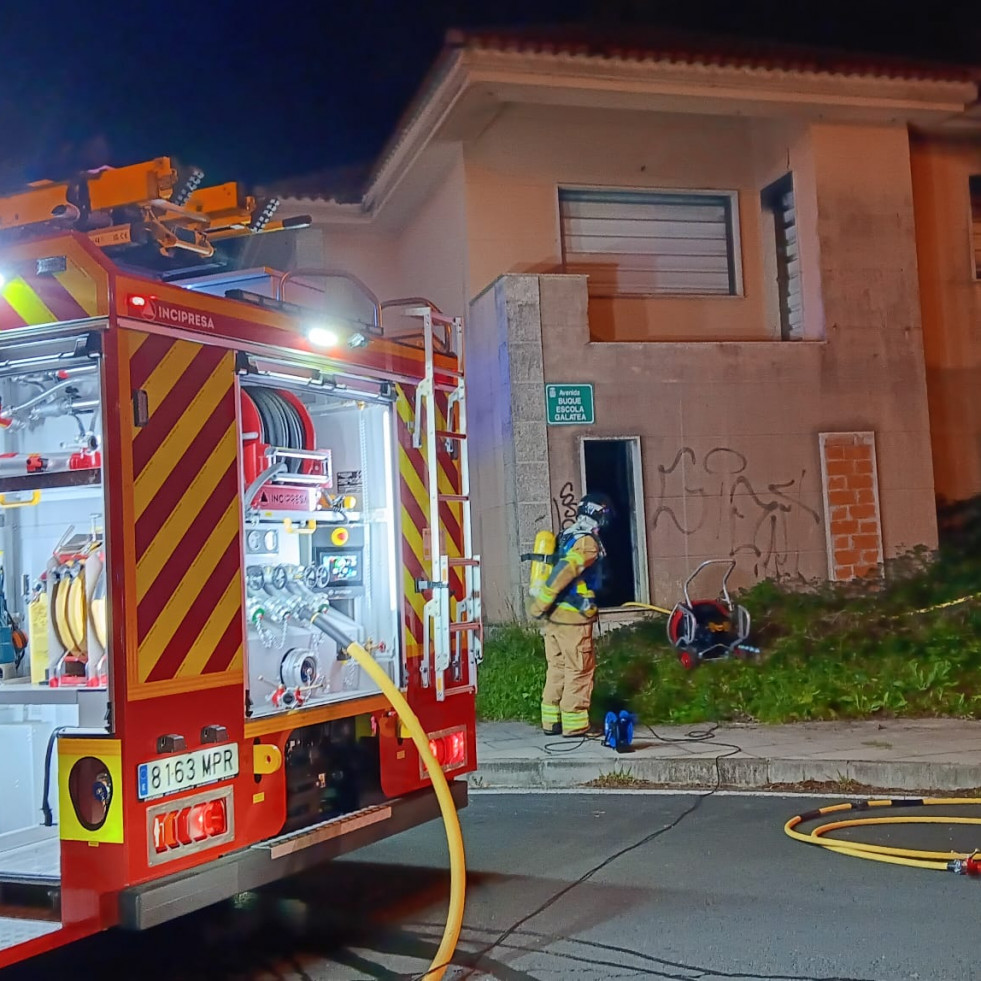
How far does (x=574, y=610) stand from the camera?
9484mm

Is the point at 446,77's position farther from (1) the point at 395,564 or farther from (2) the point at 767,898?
(2) the point at 767,898

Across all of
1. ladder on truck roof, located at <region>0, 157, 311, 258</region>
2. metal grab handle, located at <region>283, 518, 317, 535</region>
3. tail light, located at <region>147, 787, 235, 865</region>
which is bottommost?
tail light, located at <region>147, 787, 235, 865</region>

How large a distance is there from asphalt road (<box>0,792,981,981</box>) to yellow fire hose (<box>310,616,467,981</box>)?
197 millimetres

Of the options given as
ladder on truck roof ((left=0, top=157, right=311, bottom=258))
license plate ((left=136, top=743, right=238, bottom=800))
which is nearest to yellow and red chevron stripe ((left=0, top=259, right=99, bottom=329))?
ladder on truck roof ((left=0, top=157, right=311, bottom=258))

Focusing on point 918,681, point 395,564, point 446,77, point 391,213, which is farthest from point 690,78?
point 395,564

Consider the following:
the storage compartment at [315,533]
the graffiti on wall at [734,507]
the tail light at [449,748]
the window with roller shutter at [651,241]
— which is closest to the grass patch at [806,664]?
the graffiti on wall at [734,507]

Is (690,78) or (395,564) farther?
(690,78)

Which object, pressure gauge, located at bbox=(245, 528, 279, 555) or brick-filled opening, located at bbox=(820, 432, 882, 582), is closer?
pressure gauge, located at bbox=(245, 528, 279, 555)

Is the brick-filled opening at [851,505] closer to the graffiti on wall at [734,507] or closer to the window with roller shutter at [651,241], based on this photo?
the graffiti on wall at [734,507]

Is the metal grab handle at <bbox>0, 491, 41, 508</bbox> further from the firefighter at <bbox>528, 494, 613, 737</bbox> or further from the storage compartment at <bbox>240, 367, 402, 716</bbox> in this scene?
the firefighter at <bbox>528, 494, 613, 737</bbox>

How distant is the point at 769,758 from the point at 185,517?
17.0 ft

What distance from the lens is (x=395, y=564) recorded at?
5785 millimetres

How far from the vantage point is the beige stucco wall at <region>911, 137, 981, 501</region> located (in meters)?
14.6

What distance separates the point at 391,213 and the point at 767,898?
1186 centimetres
